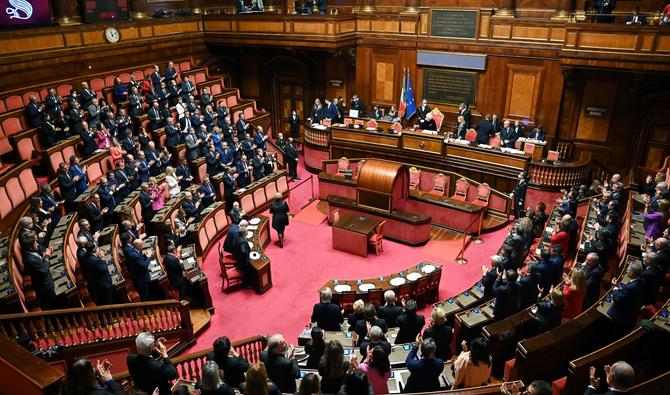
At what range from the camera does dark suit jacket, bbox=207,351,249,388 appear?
4.19 m

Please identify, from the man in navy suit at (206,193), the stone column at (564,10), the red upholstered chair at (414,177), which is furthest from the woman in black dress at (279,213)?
the stone column at (564,10)

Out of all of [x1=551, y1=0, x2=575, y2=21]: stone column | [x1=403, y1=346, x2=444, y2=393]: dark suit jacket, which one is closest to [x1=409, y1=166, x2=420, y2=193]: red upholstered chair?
[x1=551, y1=0, x2=575, y2=21]: stone column

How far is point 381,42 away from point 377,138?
3.29 meters

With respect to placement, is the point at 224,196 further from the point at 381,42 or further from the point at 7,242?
the point at 381,42

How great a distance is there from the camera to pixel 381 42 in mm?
14094

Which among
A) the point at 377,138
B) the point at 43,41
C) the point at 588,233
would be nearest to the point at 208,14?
the point at 43,41

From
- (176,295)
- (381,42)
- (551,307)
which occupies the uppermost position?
(381,42)

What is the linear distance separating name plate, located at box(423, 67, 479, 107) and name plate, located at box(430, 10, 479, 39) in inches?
38.4

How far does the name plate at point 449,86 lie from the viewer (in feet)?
43.3

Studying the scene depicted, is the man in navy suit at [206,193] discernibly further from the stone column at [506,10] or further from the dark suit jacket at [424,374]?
the stone column at [506,10]

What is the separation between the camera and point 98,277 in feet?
21.1

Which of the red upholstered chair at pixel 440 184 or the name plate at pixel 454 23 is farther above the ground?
the name plate at pixel 454 23

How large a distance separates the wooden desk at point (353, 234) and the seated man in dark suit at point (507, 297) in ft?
12.6

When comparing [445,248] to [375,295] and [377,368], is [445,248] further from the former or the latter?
[377,368]
